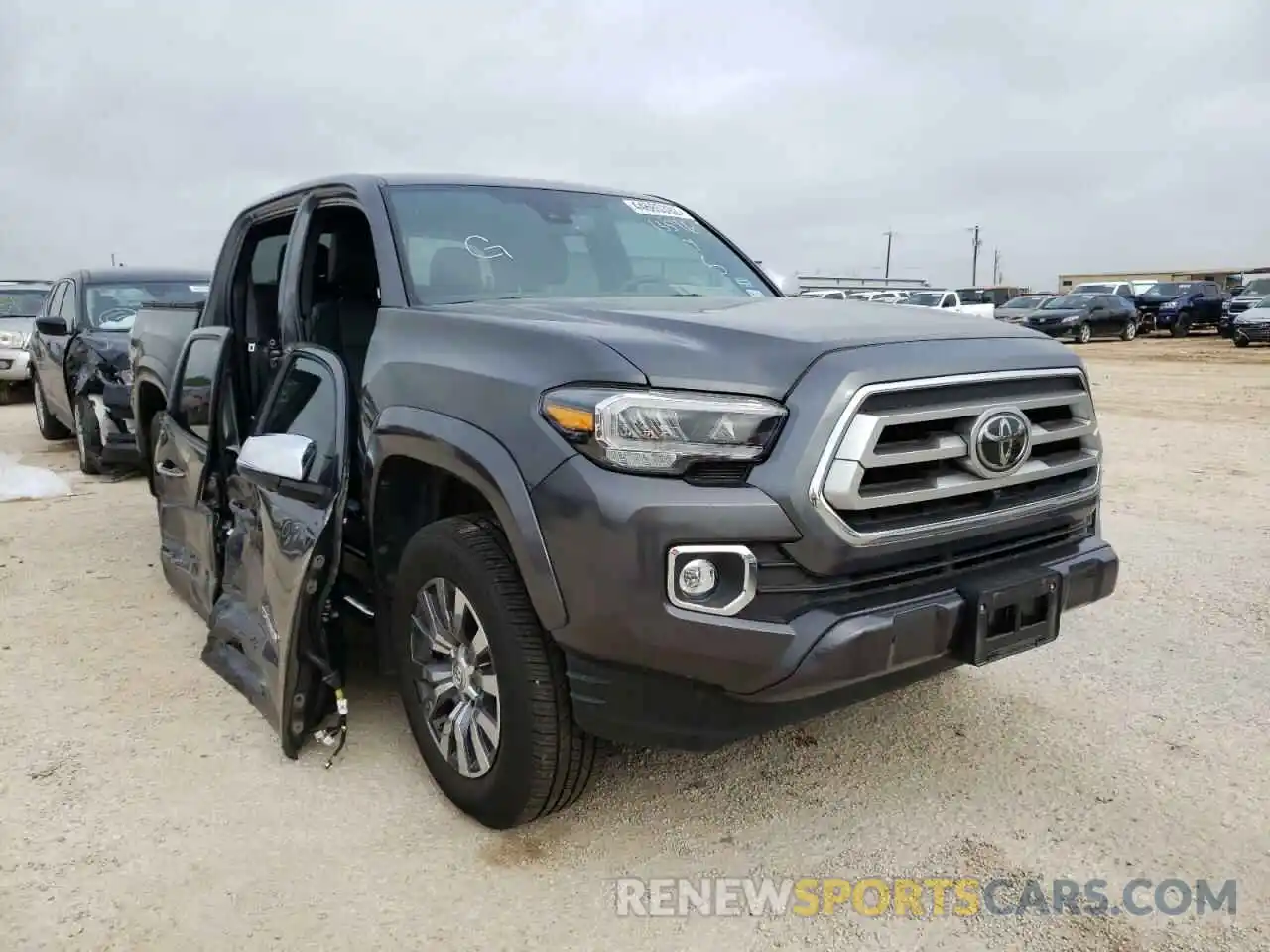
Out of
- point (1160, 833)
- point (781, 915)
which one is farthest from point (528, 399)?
point (1160, 833)

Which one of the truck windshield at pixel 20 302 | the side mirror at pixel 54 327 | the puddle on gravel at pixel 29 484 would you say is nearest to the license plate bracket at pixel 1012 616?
the puddle on gravel at pixel 29 484

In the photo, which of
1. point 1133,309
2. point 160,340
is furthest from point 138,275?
point 1133,309

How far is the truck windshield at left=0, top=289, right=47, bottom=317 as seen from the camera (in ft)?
48.6

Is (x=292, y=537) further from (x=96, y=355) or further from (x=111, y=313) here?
(x=111, y=313)

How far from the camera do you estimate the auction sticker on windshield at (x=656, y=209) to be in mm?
4285

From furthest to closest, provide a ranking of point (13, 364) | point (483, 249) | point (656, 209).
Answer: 1. point (13, 364)
2. point (656, 209)
3. point (483, 249)

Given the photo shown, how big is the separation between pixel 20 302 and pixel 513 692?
15.8 metres

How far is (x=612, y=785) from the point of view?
10.2ft

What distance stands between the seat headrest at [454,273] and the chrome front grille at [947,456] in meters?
1.55

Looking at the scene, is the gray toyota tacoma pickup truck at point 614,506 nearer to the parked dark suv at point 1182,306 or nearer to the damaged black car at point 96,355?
the damaged black car at point 96,355

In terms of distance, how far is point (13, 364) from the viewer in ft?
45.8

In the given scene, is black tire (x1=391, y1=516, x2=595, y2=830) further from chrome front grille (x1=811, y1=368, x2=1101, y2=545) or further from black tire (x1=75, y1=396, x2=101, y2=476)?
black tire (x1=75, y1=396, x2=101, y2=476)

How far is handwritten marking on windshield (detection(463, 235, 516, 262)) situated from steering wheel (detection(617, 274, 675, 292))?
1.47 feet

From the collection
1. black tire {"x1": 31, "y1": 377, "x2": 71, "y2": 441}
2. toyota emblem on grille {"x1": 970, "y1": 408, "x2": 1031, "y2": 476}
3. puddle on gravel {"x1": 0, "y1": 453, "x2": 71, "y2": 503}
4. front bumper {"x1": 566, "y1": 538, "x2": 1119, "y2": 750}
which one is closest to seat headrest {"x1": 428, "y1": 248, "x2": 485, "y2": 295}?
Answer: front bumper {"x1": 566, "y1": 538, "x2": 1119, "y2": 750}
